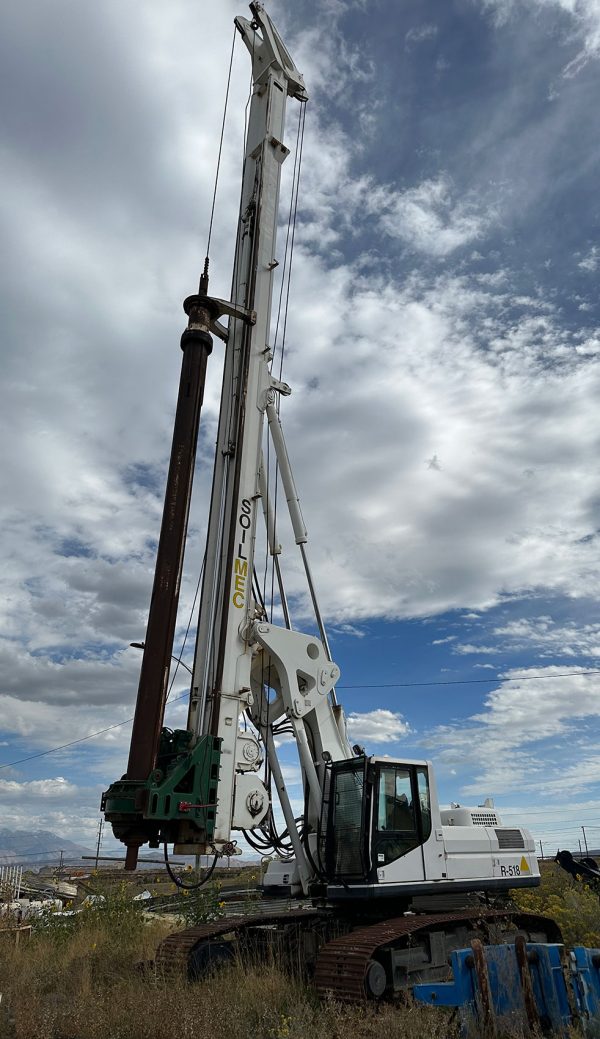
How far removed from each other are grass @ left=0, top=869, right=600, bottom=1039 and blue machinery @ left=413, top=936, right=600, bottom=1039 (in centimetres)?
28

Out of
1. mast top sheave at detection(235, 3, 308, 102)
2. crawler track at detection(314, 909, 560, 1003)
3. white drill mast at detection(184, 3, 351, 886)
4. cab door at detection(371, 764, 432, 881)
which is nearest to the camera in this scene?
crawler track at detection(314, 909, 560, 1003)

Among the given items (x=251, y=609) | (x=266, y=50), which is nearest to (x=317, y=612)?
(x=251, y=609)

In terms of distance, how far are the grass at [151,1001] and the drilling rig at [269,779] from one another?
1.69ft

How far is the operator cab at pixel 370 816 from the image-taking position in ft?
29.5

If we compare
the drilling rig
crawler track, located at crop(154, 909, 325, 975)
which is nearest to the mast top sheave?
the drilling rig

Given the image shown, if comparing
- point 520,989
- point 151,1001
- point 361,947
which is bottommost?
point 151,1001

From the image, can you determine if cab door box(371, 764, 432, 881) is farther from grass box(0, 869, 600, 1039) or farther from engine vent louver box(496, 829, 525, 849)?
engine vent louver box(496, 829, 525, 849)

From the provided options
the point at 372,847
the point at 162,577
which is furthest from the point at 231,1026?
the point at 162,577

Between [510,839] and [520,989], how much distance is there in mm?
4285

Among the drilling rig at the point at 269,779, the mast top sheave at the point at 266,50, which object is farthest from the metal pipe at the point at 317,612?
the mast top sheave at the point at 266,50

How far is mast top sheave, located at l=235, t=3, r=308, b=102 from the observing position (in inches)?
539

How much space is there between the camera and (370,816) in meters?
9.03

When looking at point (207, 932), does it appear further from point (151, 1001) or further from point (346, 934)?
point (151, 1001)

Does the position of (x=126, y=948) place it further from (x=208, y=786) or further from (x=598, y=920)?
(x=598, y=920)
